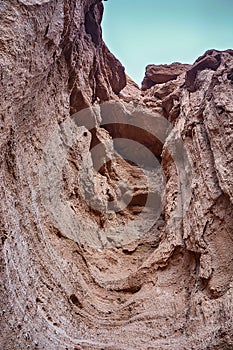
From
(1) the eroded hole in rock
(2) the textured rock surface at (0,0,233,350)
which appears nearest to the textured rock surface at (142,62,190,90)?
(2) the textured rock surface at (0,0,233,350)

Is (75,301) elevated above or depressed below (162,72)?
below

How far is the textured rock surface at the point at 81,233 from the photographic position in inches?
159

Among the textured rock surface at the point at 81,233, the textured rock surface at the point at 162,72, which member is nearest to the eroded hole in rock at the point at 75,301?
the textured rock surface at the point at 81,233

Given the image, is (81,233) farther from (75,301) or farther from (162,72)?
(162,72)

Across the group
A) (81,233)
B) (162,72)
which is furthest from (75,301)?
(162,72)

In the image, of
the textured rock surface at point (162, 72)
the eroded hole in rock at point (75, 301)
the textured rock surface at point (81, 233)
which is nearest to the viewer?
the textured rock surface at point (81, 233)

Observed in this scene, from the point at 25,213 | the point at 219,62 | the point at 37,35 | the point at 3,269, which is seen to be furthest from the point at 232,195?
the point at 219,62

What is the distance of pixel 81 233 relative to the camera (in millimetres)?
6516

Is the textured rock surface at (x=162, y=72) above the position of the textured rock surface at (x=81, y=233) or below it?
above

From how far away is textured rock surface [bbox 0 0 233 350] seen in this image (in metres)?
4.03

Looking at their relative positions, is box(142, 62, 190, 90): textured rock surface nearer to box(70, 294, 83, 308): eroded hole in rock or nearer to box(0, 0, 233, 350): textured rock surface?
box(0, 0, 233, 350): textured rock surface

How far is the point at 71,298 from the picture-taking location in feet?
16.6

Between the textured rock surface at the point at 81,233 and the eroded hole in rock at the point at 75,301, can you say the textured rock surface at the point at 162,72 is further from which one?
the eroded hole in rock at the point at 75,301

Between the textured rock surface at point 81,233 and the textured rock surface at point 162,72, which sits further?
the textured rock surface at point 162,72
